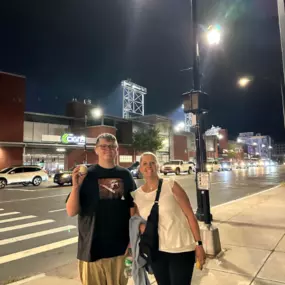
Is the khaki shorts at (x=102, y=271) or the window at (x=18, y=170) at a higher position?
the window at (x=18, y=170)

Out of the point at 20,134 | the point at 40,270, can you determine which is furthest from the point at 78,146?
the point at 40,270

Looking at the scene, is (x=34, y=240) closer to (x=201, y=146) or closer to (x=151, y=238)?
(x=201, y=146)

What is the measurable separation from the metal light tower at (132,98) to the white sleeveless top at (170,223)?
82170 mm

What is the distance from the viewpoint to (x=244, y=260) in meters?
5.00

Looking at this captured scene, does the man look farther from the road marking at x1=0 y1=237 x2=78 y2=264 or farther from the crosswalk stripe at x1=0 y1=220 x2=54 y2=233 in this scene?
the crosswalk stripe at x1=0 y1=220 x2=54 y2=233

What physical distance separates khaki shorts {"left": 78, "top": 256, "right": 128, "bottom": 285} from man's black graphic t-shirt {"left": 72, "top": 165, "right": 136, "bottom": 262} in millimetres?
64

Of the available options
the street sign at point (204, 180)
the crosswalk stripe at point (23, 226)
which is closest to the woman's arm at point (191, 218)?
the street sign at point (204, 180)

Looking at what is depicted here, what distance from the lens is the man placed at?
260 centimetres

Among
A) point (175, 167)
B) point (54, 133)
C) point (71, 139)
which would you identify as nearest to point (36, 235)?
point (71, 139)

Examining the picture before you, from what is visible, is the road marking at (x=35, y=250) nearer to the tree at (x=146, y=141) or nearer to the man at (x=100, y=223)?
the man at (x=100, y=223)

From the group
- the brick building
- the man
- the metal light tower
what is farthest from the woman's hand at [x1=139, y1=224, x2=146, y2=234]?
the metal light tower

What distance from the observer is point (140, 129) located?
48.7m

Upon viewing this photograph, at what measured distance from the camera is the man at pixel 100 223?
2.60 m

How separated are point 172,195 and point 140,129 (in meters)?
46.1
